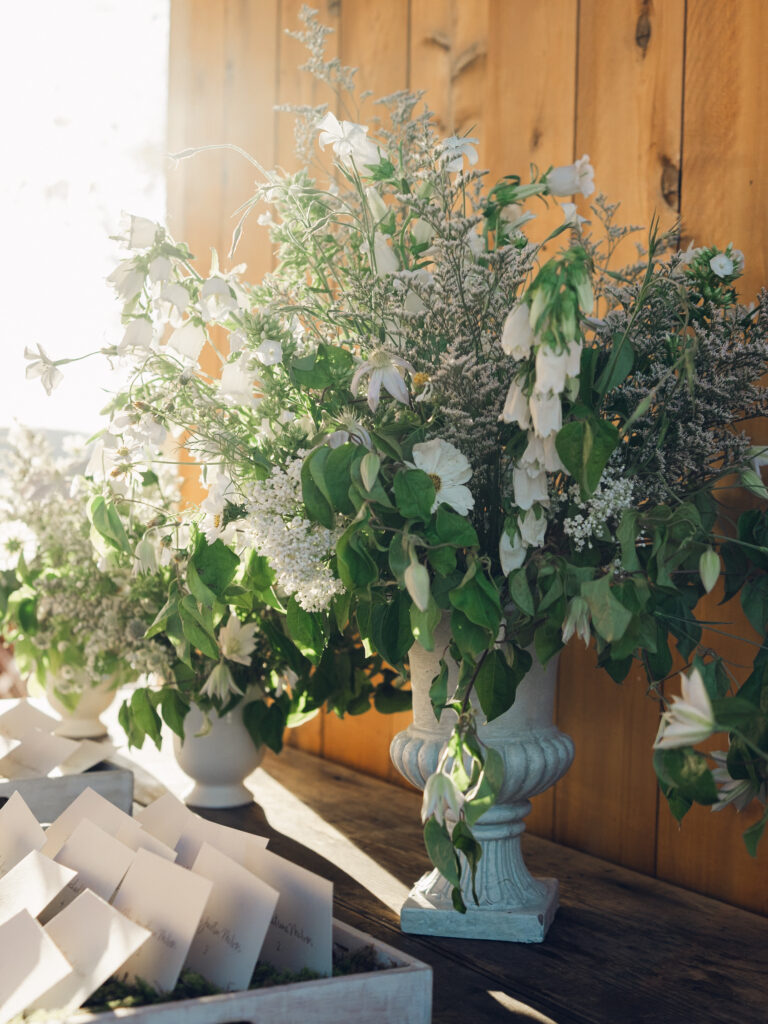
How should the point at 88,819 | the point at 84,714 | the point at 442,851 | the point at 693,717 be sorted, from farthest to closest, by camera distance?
1. the point at 84,714
2. the point at 88,819
3. the point at 442,851
4. the point at 693,717

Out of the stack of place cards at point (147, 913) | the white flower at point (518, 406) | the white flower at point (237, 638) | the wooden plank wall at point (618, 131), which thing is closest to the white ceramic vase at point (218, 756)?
the white flower at point (237, 638)

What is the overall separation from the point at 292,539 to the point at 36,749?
0.65 meters

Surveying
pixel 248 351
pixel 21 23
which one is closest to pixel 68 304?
pixel 21 23

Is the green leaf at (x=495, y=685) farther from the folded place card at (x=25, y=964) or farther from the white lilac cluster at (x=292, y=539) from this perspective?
the folded place card at (x=25, y=964)

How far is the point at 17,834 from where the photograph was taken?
2.72 feet

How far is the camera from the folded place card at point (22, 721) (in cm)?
131

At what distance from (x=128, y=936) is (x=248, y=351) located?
0.50 metres

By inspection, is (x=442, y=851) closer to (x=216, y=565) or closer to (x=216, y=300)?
(x=216, y=565)

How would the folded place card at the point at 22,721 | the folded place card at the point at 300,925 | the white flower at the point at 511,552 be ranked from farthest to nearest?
1. the folded place card at the point at 22,721
2. the white flower at the point at 511,552
3. the folded place card at the point at 300,925

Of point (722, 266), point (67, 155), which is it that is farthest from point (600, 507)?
point (67, 155)

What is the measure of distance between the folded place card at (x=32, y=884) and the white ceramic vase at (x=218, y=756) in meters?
0.58

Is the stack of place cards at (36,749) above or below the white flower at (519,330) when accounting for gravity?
below

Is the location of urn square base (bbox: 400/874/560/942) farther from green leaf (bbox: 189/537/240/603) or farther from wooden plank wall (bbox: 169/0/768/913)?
green leaf (bbox: 189/537/240/603)

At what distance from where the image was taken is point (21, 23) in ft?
9.93
